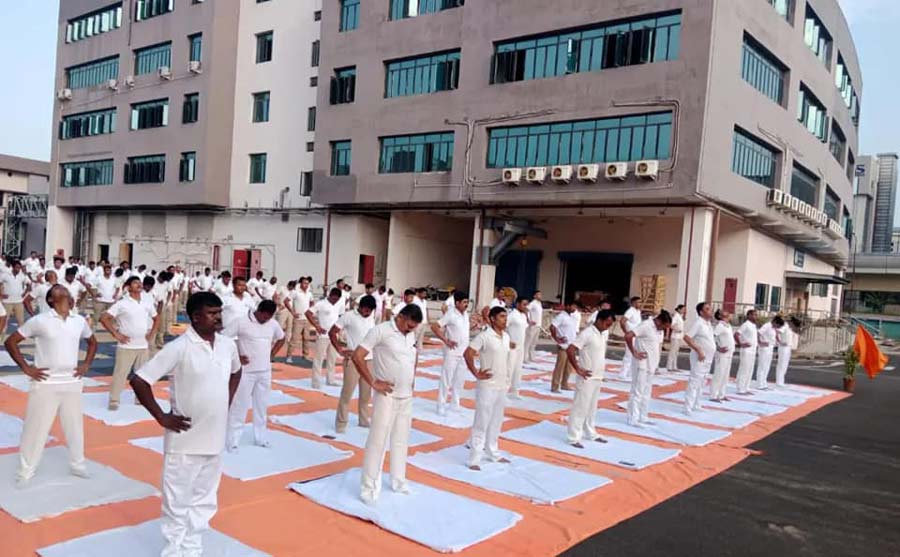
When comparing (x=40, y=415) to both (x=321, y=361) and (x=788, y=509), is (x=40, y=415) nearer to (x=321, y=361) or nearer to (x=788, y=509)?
(x=321, y=361)

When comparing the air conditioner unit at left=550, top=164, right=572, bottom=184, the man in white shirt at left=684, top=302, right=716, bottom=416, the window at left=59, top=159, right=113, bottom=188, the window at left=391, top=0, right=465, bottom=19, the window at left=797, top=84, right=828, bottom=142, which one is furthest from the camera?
the window at left=59, top=159, right=113, bottom=188

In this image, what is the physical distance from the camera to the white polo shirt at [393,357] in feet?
18.5

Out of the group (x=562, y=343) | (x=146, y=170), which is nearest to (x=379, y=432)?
(x=562, y=343)

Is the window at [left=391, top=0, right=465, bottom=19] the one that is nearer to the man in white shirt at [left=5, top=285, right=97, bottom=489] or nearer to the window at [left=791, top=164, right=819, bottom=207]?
the window at [left=791, top=164, right=819, bottom=207]

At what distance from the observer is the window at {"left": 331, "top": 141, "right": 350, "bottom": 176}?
28.5 metres

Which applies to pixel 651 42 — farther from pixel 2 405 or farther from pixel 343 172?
pixel 2 405

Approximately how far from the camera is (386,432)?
220 inches

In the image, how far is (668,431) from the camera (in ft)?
31.3

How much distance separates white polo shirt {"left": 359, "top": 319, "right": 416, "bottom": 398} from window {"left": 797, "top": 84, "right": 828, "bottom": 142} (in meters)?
26.2

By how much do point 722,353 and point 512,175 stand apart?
480 inches

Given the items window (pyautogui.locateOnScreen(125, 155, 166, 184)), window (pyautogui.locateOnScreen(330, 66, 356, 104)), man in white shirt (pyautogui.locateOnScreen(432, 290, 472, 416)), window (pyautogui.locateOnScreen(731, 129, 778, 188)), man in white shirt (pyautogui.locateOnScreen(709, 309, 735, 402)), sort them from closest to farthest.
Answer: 1. man in white shirt (pyautogui.locateOnScreen(432, 290, 472, 416))
2. man in white shirt (pyautogui.locateOnScreen(709, 309, 735, 402))
3. window (pyautogui.locateOnScreen(731, 129, 778, 188))
4. window (pyautogui.locateOnScreen(330, 66, 356, 104))
5. window (pyautogui.locateOnScreen(125, 155, 166, 184))

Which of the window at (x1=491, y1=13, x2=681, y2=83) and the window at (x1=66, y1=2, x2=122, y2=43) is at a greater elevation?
the window at (x1=66, y1=2, x2=122, y2=43)

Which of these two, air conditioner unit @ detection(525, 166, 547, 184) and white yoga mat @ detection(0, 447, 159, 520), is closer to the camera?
white yoga mat @ detection(0, 447, 159, 520)

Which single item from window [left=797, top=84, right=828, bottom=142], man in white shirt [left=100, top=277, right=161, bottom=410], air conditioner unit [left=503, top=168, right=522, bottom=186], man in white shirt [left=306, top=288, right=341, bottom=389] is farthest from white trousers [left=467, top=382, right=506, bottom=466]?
window [left=797, top=84, right=828, bottom=142]
